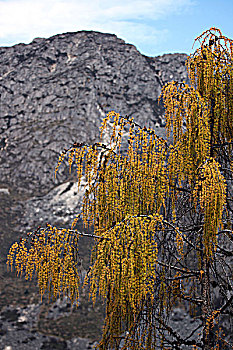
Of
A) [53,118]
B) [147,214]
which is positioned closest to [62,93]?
[53,118]

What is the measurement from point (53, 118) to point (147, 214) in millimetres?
26972

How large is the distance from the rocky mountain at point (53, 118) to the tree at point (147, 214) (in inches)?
376

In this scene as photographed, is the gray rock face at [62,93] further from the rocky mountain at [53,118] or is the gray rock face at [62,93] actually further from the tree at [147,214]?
the tree at [147,214]

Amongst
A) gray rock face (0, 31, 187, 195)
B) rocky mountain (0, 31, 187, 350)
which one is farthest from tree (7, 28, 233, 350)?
gray rock face (0, 31, 187, 195)

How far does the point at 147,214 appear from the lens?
3.02 metres

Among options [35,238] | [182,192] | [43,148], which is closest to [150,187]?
[182,192]

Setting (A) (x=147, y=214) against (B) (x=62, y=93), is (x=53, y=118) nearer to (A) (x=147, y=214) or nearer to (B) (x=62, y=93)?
(B) (x=62, y=93)

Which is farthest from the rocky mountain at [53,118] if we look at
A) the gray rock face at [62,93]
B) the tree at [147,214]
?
the tree at [147,214]

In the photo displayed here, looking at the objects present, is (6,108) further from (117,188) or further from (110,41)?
(117,188)

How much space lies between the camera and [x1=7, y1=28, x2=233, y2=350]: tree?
250 centimetres

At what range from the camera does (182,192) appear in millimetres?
3664

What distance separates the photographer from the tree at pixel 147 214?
8.20 feet

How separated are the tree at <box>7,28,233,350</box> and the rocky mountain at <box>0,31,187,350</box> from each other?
31.3ft

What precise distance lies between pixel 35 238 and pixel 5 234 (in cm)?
1747
